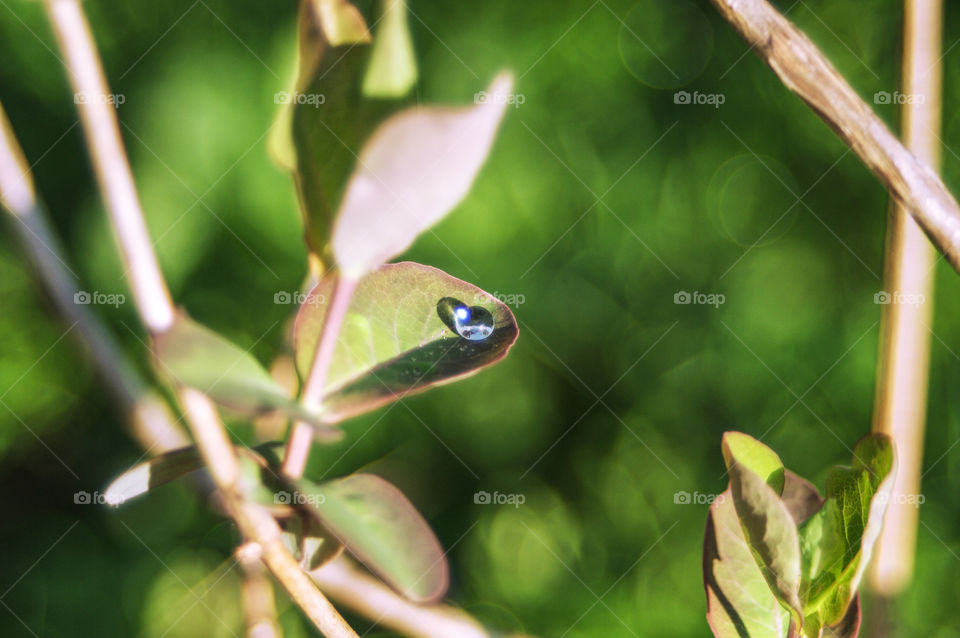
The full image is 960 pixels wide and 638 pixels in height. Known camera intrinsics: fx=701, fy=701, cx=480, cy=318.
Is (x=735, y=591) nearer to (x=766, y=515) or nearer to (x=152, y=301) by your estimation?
(x=766, y=515)

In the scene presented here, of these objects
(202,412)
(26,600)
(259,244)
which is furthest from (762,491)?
(26,600)

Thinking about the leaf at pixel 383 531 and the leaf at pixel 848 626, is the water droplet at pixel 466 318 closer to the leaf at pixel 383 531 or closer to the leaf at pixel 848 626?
the leaf at pixel 383 531

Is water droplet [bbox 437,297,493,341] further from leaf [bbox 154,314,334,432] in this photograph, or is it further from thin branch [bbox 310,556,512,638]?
thin branch [bbox 310,556,512,638]

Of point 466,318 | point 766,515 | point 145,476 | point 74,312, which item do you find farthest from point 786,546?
point 74,312

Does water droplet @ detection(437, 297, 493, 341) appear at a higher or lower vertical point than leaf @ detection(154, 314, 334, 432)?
higher

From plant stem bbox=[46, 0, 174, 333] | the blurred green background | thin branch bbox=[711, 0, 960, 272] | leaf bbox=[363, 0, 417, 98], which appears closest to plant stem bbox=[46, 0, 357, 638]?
plant stem bbox=[46, 0, 174, 333]

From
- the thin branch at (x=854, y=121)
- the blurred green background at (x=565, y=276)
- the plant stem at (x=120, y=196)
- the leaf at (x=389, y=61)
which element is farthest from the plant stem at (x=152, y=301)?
the blurred green background at (x=565, y=276)
